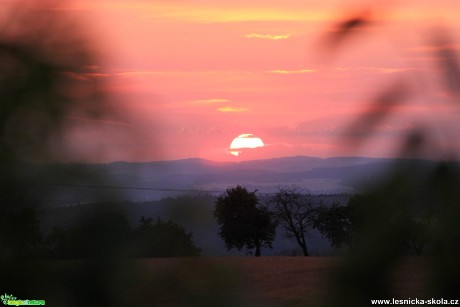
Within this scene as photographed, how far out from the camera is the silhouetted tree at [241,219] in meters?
0.68

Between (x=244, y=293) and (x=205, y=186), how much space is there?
0.34 feet

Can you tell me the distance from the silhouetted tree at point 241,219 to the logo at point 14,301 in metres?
0.17

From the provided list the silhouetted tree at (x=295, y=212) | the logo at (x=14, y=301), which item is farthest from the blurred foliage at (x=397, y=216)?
the logo at (x=14, y=301)

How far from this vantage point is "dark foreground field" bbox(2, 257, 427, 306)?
0.61 m

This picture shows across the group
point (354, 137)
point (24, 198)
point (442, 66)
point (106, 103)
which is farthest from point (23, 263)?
point (442, 66)

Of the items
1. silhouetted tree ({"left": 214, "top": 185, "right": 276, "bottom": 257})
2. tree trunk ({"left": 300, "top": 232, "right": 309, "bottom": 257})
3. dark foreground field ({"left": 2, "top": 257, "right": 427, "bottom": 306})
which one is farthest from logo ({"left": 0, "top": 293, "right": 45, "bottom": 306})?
tree trunk ({"left": 300, "top": 232, "right": 309, "bottom": 257})

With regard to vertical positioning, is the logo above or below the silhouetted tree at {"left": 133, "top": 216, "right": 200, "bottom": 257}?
below

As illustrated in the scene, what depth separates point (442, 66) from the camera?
2.11 feet

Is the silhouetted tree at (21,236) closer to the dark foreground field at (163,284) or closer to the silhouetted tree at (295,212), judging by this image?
the dark foreground field at (163,284)

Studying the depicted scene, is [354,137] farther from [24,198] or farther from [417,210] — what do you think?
[24,198]

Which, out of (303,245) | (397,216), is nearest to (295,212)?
(303,245)

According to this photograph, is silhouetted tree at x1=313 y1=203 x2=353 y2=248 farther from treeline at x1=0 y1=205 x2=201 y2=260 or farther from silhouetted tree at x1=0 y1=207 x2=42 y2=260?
silhouetted tree at x1=0 y1=207 x2=42 y2=260

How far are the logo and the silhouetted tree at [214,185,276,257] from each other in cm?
17

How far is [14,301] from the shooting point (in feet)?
1.99
